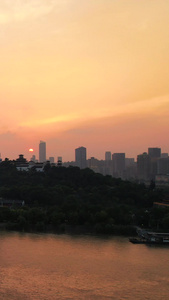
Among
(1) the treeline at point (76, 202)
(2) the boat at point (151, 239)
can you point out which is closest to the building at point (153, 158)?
(1) the treeline at point (76, 202)

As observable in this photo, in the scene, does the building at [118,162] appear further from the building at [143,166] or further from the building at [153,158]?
the building at [143,166]

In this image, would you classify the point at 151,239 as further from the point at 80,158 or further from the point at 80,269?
the point at 80,158

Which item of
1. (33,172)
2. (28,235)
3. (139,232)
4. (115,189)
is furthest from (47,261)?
(33,172)

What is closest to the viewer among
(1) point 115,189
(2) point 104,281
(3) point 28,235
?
(2) point 104,281

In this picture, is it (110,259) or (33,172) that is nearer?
(110,259)

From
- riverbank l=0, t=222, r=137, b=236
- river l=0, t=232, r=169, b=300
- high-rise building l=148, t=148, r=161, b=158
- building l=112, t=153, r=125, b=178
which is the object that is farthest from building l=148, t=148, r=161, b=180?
river l=0, t=232, r=169, b=300

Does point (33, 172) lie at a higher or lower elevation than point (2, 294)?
higher

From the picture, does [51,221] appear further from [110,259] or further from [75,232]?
[110,259]
